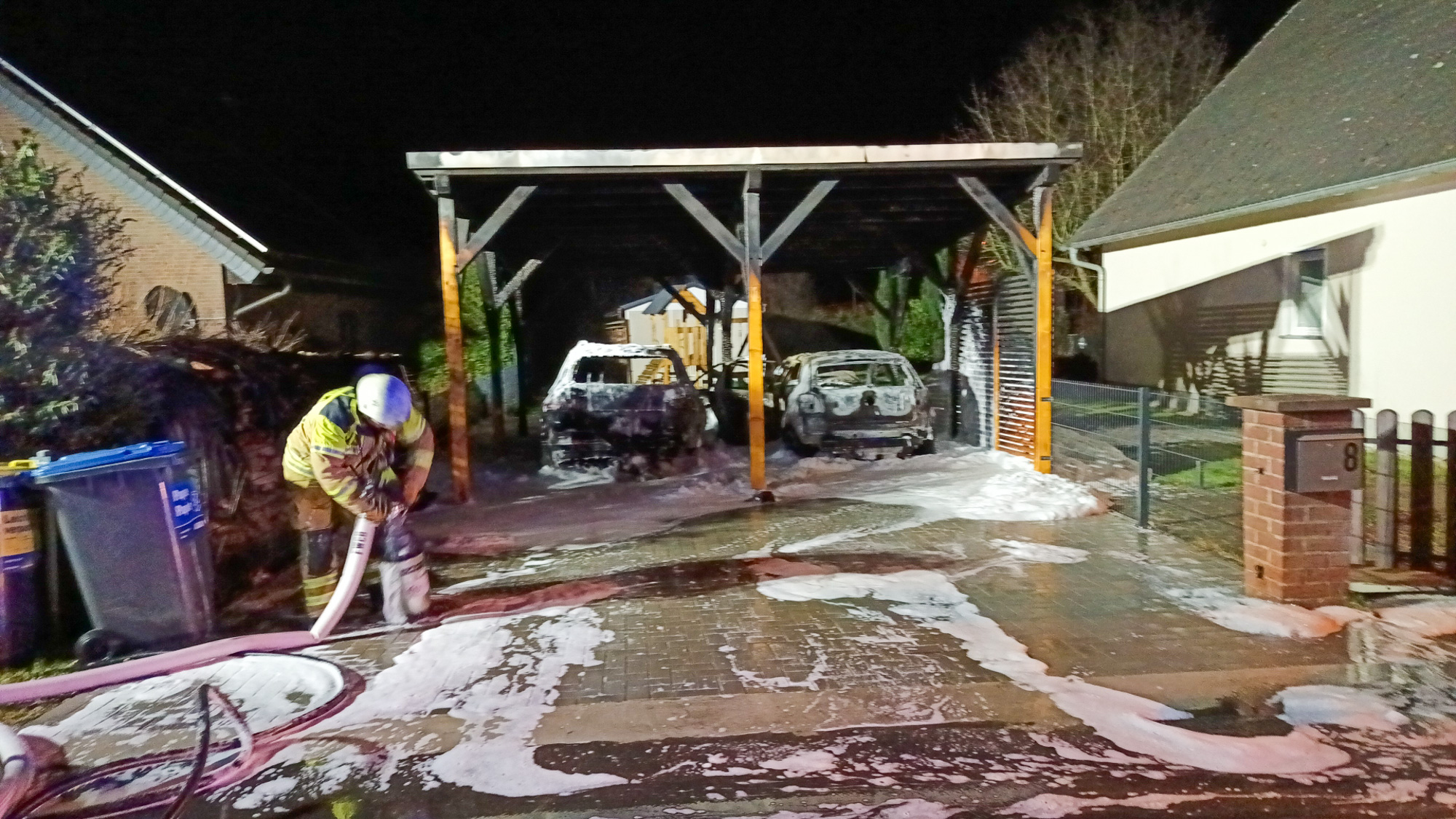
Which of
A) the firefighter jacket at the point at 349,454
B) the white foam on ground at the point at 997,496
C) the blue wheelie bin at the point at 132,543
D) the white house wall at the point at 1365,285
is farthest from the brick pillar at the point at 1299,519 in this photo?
the blue wheelie bin at the point at 132,543

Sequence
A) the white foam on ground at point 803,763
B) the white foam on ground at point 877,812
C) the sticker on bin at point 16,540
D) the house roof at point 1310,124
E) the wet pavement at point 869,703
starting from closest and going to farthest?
the white foam on ground at point 877,812 < the wet pavement at point 869,703 < the white foam on ground at point 803,763 < the sticker on bin at point 16,540 < the house roof at point 1310,124

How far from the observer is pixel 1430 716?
404 cm

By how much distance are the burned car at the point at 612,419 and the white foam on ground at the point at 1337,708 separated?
7395mm

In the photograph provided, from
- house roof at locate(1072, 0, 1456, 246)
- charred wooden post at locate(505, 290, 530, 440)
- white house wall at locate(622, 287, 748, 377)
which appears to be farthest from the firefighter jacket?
white house wall at locate(622, 287, 748, 377)

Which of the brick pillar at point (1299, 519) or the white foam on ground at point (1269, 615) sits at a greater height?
the brick pillar at point (1299, 519)

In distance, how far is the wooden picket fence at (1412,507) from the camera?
591cm

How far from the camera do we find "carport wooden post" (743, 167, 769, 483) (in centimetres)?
903

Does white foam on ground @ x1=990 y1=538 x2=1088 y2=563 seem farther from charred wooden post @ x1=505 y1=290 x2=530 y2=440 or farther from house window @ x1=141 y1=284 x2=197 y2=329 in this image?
house window @ x1=141 y1=284 x2=197 y2=329

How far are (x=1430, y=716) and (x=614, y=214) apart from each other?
9594 mm

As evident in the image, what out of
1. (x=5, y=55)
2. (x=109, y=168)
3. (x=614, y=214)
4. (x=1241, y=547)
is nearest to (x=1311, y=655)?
(x=1241, y=547)

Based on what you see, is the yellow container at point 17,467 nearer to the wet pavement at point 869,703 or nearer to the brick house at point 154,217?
the wet pavement at point 869,703

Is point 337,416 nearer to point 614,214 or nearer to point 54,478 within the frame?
point 54,478

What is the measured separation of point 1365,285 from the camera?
10945mm

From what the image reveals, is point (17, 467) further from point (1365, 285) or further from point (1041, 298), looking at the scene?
point (1365, 285)
